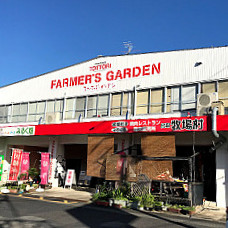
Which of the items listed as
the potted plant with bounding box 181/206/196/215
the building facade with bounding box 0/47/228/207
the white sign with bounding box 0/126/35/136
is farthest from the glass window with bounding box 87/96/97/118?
the potted plant with bounding box 181/206/196/215

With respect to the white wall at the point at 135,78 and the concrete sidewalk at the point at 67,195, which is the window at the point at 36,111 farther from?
the concrete sidewalk at the point at 67,195

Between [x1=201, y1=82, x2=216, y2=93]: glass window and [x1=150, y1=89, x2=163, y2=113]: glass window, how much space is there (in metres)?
2.67

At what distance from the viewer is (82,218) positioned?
400 inches

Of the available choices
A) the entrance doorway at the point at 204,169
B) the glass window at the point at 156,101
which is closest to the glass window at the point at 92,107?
the glass window at the point at 156,101

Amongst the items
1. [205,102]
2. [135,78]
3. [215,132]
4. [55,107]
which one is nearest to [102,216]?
[215,132]

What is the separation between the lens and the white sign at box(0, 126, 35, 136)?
1973cm

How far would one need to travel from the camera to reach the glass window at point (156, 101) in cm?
1769

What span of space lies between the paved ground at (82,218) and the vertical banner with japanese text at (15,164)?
5.18 metres

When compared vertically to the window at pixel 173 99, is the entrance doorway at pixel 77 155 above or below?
below

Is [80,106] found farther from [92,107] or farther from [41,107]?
[41,107]

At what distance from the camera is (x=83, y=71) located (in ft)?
70.3

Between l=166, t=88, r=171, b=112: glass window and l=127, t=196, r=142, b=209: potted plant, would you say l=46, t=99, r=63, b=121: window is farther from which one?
l=127, t=196, r=142, b=209: potted plant

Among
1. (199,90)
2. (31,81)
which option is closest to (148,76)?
(199,90)

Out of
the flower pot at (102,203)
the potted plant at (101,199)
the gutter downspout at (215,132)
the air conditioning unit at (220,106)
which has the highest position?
the air conditioning unit at (220,106)
